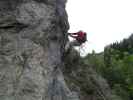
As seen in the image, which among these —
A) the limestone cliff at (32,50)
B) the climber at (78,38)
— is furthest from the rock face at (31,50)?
the climber at (78,38)

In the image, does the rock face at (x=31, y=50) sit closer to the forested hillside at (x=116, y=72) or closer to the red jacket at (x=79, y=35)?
the red jacket at (x=79, y=35)

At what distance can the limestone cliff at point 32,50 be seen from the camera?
6.54 m

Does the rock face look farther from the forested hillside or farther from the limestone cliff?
the forested hillside

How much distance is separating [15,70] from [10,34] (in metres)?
0.80

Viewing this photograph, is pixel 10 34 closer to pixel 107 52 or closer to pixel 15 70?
pixel 15 70

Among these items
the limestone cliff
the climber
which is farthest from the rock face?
the climber

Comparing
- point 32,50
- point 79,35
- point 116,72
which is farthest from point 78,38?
point 116,72

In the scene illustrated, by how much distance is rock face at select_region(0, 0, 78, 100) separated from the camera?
6535 mm

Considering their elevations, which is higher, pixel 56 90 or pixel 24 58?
pixel 24 58

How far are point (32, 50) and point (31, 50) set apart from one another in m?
0.02

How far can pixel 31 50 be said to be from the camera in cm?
695

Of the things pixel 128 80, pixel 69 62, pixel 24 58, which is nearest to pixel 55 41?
pixel 24 58

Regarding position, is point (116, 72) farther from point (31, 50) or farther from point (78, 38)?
point (31, 50)

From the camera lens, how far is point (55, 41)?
734 centimetres
